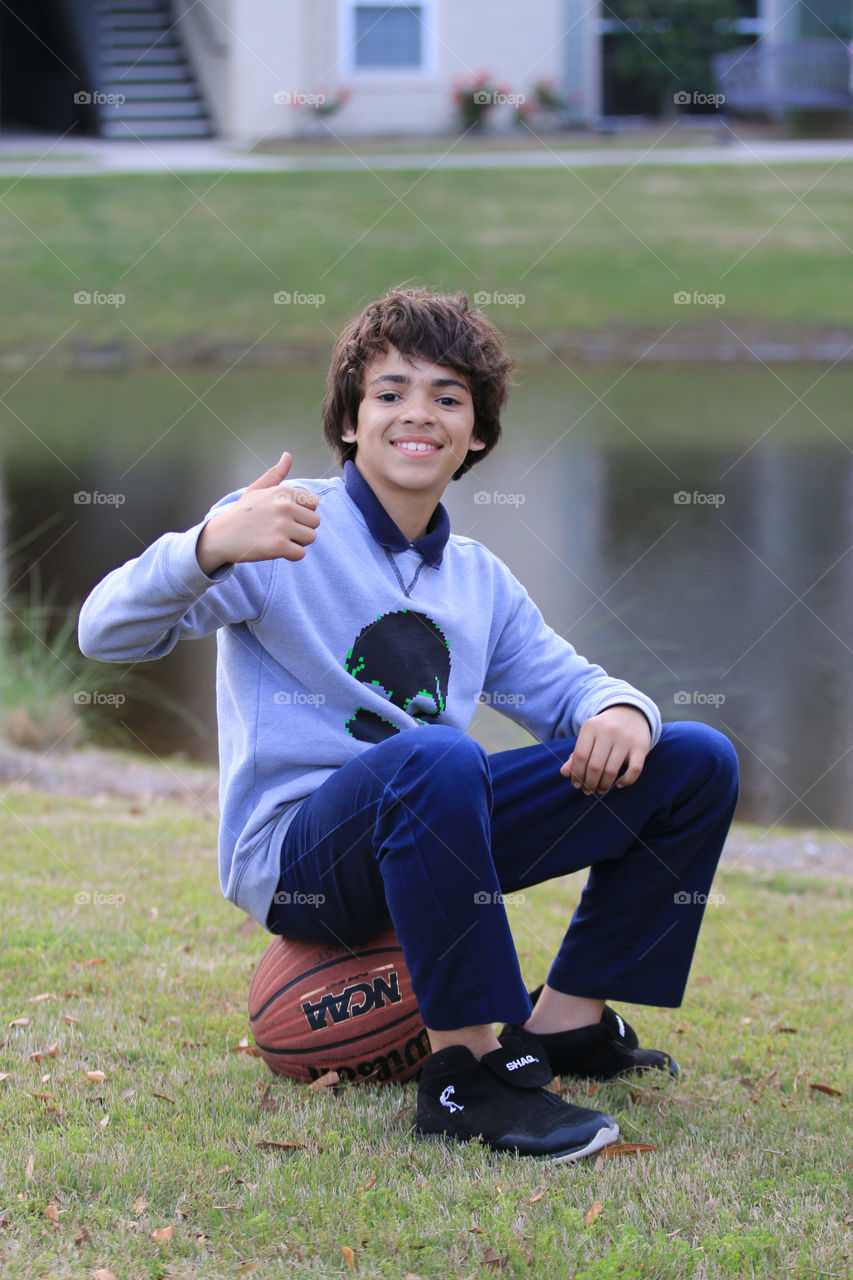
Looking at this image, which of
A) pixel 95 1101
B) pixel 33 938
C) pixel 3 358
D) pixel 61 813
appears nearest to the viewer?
pixel 95 1101

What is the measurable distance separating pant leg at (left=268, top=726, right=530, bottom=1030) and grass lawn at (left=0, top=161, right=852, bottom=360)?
36.9ft

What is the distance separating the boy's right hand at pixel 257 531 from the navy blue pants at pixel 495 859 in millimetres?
336

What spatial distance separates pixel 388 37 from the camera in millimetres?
19172

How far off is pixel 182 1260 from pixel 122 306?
13.5 meters

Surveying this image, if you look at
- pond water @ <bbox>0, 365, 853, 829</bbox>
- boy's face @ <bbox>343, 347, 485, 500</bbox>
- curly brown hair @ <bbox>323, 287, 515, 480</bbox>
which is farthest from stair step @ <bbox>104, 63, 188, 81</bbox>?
boy's face @ <bbox>343, 347, 485, 500</bbox>

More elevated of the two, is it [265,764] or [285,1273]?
[265,764]

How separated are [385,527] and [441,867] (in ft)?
1.96

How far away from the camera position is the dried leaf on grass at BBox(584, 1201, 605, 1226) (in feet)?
5.81

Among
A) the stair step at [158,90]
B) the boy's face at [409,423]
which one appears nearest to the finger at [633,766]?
the boy's face at [409,423]

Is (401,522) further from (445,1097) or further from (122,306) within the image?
(122,306)

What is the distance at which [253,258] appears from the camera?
14.8 meters

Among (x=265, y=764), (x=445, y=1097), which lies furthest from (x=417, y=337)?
(x=445, y=1097)

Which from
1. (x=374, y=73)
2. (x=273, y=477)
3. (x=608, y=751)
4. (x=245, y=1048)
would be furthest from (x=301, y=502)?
(x=374, y=73)

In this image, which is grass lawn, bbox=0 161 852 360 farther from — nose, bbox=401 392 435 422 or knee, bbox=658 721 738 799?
knee, bbox=658 721 738 799
